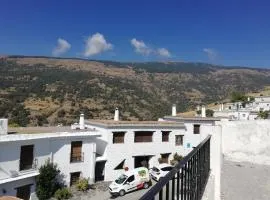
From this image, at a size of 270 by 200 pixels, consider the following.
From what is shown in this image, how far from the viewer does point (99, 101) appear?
84.3 metres

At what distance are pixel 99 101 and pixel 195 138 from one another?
1960 inches

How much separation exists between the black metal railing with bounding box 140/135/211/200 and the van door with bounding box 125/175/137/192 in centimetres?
2096

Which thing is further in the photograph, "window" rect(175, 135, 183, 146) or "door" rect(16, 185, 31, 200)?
"window" rect(175, 135, 183, 146)

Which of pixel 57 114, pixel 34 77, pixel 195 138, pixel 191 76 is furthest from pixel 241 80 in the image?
pixel 195 138

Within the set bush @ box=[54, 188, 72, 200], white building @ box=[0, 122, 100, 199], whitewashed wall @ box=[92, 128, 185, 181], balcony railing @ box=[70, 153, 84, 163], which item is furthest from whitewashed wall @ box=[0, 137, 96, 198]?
whitewashed wall @ box=[92, 128, 185, 181]

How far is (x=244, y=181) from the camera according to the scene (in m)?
6.28

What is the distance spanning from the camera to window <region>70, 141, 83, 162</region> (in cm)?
2830

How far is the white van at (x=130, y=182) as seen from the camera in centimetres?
2595

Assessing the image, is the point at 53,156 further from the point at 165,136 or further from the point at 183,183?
the point at 183,183

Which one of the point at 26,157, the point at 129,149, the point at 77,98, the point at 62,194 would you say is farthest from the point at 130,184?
the point at 77,98

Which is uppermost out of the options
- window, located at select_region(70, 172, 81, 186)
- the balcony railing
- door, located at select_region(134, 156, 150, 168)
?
the balcony railing

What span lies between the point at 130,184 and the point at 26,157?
794 cm

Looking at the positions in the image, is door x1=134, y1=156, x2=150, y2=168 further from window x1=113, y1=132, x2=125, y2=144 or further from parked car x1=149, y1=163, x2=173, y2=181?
parked car x1=149, y1=163, x2=173, y2=181

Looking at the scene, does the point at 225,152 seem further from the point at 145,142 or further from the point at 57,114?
the point at 57,114
